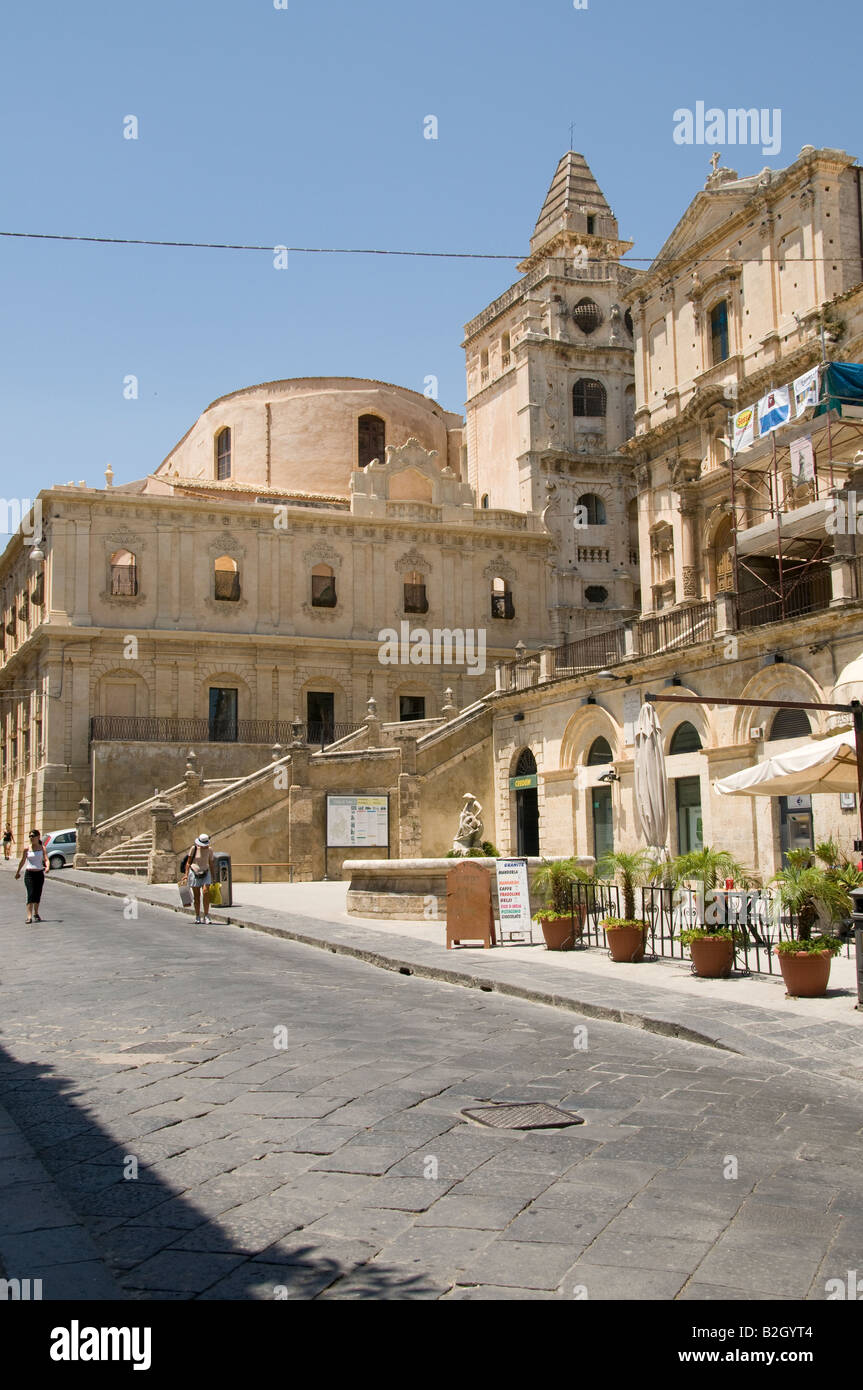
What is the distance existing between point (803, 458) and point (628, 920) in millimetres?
14133

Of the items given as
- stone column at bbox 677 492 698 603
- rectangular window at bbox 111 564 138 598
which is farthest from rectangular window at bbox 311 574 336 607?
stone column at bbox 677 492 698 603

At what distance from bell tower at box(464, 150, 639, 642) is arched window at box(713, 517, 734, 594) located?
13.5 metres

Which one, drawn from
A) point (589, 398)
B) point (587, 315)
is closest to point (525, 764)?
point (589, 398)

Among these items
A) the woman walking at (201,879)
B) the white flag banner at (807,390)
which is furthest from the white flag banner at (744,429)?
the woman walking at (201,879)

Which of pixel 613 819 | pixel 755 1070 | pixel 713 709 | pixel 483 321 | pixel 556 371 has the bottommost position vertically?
pixel 755 1070

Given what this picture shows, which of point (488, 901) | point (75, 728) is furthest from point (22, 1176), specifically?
point (75, 728)

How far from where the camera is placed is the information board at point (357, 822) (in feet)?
105

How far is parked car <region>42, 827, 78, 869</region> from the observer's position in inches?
1432

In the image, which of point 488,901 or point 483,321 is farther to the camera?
point 483,321

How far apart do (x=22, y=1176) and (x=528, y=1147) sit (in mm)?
2513

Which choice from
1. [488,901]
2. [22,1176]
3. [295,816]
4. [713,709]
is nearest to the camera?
[22,1176]

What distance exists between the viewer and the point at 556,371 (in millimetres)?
47500
